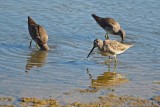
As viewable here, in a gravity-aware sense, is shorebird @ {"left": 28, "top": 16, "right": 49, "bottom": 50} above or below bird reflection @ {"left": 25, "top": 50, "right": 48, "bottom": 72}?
above

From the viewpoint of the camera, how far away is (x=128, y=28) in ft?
57.7

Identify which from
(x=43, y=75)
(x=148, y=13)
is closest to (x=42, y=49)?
(x=43, y=75)

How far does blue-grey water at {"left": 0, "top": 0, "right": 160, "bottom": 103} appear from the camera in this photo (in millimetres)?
11141

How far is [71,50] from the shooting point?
14.5 meters

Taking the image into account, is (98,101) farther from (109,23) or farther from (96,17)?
(96,17)

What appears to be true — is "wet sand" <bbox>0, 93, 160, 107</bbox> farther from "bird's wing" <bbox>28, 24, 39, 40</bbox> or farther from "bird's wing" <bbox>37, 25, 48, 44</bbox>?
"bird's wing" <bbox>28, 24, 39, 40</bbox>

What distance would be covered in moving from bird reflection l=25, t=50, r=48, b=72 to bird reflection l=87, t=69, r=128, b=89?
151 centimetres

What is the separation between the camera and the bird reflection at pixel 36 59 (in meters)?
13.1

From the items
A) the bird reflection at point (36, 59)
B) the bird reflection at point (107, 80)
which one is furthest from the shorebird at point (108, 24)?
the bird reflection at point (107, 80)

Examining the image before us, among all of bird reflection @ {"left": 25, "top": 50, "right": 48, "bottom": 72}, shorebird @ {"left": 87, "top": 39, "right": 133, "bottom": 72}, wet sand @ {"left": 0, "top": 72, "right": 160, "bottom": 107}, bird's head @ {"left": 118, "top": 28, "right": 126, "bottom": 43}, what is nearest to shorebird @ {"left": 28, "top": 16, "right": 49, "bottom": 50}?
bird reflection @ {"left": 25, "top": 50, "right": 48, "bottom": 72}

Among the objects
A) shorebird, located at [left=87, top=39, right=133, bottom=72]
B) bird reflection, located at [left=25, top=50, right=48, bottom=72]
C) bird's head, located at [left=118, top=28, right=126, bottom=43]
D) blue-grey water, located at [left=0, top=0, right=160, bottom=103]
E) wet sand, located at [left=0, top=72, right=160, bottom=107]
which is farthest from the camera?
bird's head, located at [left=118, top=28, right=126, bottom=43]

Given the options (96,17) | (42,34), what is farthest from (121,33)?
(42,34)

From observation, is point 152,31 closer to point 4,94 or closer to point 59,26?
point 59,26

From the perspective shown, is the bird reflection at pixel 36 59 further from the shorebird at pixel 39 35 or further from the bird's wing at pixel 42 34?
the bird's wing at pixel 42 34
